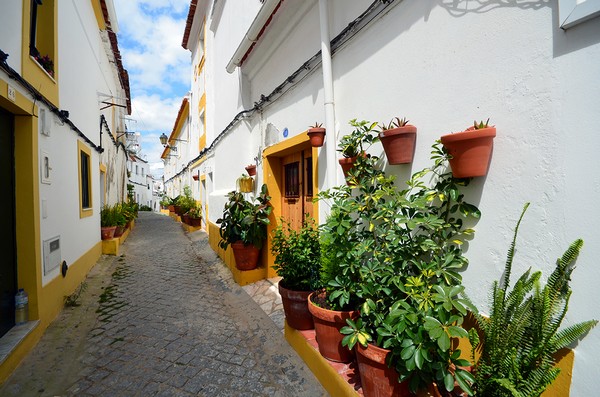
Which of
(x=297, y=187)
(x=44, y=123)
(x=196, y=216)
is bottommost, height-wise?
(x=196, y=216)

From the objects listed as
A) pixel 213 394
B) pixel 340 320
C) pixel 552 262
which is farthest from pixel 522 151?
pixel 213 394

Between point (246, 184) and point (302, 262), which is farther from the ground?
point (246, 184)

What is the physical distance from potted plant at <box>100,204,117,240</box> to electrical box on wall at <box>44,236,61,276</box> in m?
3.98

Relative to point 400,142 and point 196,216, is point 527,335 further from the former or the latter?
point 196,216

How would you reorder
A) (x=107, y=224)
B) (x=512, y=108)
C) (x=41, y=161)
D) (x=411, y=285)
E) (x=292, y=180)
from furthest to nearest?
(x=107, y=224), (x=292, y=180), (x=41, y=161), (x=411, y=285), (x=512, y=108)

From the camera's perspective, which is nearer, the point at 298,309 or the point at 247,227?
the point at 298,309

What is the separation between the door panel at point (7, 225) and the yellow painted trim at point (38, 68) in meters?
0.58

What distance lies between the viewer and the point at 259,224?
17.2 feet

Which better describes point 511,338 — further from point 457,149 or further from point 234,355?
point 234,355

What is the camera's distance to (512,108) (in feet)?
5.69

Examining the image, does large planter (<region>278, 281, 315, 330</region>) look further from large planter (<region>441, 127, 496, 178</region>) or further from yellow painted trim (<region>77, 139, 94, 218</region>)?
yellow painted trim (<region>77, 139, 94, 218</region>)

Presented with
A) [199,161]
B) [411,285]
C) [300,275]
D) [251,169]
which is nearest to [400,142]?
[411,285]

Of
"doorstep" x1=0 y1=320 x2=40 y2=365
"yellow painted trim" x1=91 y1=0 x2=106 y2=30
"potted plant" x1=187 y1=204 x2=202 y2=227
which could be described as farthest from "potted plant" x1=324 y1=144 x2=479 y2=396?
"potted plant" x1=187 y1=204 x2=202 y2=227

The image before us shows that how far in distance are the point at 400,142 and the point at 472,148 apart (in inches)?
23.6
